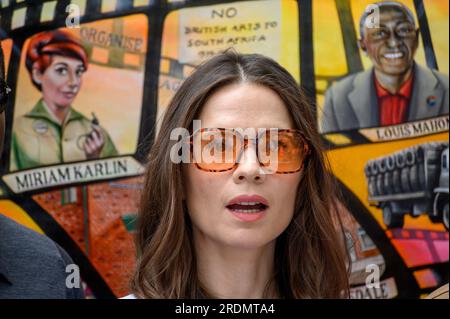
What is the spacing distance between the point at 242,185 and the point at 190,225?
0.84 ft

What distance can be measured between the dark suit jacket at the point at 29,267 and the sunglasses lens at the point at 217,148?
60 cm

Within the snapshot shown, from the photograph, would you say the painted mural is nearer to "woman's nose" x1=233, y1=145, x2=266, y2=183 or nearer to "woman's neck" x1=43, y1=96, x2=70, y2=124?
"woman's neck" x1=43, y1=96, x2=70, y2=124

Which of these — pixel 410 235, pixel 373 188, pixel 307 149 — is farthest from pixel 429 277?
pixel 307 149

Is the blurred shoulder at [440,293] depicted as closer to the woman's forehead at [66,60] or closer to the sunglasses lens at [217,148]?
the sunglasses lens at [217,148]

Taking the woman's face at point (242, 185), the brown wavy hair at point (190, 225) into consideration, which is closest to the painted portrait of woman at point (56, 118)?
the brown wavy hair at point (190, 225)

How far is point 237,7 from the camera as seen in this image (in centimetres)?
215

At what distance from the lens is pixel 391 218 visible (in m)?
2.26

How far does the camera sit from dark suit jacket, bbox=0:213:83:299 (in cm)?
156

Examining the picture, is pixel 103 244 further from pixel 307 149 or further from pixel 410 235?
pixel 410 235

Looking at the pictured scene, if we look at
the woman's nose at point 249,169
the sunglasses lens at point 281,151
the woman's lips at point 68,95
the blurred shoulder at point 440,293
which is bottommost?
the blurred shoulder at point 440,293

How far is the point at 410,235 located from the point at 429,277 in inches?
7.4

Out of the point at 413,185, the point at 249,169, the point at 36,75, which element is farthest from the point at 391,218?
the point at 36,75

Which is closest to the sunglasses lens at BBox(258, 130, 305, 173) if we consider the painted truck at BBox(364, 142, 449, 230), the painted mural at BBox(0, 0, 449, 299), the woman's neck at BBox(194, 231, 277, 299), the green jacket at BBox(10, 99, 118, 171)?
the woman's neck at BBox(194, 231, 277, 299)

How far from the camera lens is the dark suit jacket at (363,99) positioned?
7.26 ft
